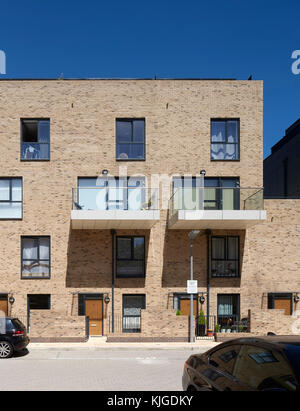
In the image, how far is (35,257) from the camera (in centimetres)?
1909

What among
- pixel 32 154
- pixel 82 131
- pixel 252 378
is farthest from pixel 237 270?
pixel 252 378

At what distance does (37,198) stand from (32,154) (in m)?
2.32

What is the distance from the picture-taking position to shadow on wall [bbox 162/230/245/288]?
752 inches

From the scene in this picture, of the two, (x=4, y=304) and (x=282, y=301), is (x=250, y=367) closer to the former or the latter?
(x=282, y=301)

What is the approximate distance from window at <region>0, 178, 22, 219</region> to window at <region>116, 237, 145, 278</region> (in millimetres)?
5304

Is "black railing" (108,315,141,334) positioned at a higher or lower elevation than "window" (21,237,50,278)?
lower

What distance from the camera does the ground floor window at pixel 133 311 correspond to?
18.8 m

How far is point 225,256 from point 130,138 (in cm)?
776

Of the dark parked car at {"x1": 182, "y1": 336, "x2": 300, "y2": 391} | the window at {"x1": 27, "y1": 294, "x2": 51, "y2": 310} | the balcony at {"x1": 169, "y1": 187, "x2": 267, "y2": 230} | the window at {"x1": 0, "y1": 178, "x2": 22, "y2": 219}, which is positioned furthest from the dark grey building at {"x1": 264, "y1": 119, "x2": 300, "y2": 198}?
the dark parked car at {"x1": 182, "y1": 336, "x2": 300, "y2": 391}

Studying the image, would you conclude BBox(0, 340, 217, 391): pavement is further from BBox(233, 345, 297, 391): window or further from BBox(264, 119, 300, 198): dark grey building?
BBox(264, 119, 300, 198): dark grey building

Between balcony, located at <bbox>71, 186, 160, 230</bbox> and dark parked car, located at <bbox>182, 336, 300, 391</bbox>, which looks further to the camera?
balcony, located at <bbox>71, 186, 160, 230</bbox>

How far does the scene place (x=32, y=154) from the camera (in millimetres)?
19688

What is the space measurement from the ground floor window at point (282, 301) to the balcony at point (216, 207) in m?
3.99
